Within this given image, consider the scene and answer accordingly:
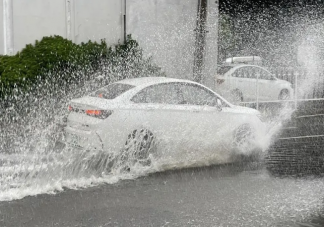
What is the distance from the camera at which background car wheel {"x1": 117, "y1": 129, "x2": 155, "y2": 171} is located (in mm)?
8531

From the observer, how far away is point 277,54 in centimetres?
2381

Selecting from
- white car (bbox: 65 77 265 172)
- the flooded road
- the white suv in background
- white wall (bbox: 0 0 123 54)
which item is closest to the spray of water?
white car (bbox: 65 77 265 172)

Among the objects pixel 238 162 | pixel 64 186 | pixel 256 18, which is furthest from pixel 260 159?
pixel 256 18

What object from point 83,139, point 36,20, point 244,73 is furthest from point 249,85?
point 83,139

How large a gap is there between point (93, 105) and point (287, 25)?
1919cm

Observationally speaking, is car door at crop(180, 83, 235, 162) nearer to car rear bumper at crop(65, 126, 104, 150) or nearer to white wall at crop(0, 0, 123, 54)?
car rear bumper at crop(65, 126, 104, 150)

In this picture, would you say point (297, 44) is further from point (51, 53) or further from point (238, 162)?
point (238, 162)

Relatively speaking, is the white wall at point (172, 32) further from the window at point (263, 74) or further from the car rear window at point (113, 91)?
the car rear window at point (113, 91)

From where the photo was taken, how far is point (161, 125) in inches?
353

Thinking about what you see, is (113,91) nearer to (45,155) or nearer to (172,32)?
(45,155)

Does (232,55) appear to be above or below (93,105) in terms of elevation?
above

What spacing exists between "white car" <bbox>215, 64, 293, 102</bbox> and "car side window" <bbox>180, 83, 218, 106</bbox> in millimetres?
6101

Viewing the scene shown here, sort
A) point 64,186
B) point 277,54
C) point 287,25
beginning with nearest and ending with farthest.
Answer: point 64,186 → point 277,54 → point 287,25

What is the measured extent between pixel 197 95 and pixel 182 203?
350 cm
